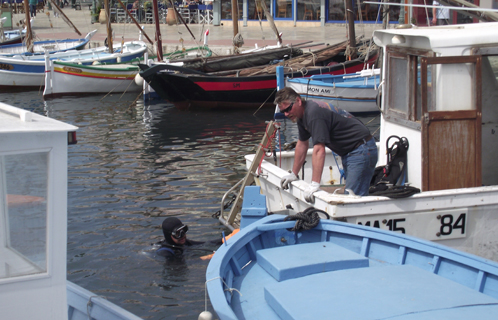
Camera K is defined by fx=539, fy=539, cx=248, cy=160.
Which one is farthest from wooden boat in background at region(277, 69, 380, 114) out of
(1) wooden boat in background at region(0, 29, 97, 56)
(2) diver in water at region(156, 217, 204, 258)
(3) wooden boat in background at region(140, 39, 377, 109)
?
(1) wooden boat in background at region(0, 29, 97, 56)

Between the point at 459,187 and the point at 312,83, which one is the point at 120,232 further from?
the point at 312,83

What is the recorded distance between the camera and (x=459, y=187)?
6.14m

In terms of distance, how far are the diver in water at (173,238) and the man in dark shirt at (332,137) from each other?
1.71 meters

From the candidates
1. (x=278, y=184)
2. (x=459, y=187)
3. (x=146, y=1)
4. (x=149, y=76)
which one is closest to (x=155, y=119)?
(x=149, y=76)

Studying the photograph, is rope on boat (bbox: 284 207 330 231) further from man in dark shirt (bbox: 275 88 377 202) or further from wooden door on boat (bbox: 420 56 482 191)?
wooden door on boat (bbox: 420 56 482 191)

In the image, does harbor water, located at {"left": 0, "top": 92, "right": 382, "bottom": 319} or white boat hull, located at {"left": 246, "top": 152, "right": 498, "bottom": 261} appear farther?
harbor water, located at {"left": 0, "top": 92, "right": 382, "bottom": 319}

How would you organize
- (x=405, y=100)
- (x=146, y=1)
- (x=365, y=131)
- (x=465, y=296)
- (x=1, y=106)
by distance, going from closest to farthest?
(x=1, y=106) → (x=465, y=296) → (x=365, y=131) → (x=405, y=100) → (x=146, y=1)

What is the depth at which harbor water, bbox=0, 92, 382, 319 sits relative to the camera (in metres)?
6.27

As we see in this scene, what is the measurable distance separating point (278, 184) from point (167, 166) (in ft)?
17.4

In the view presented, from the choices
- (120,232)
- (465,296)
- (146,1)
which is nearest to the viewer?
(465,296)

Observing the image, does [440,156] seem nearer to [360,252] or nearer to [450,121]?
[450,121]

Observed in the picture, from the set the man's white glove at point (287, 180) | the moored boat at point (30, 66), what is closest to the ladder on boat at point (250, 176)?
the man's white glove at point (287, 180)

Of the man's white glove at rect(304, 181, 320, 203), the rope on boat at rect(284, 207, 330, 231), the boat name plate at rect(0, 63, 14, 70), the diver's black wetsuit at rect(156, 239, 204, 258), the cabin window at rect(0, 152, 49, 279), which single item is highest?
the boat name plate at rect(0, 63, 14, 70)

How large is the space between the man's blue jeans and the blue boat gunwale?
78 centimetres
